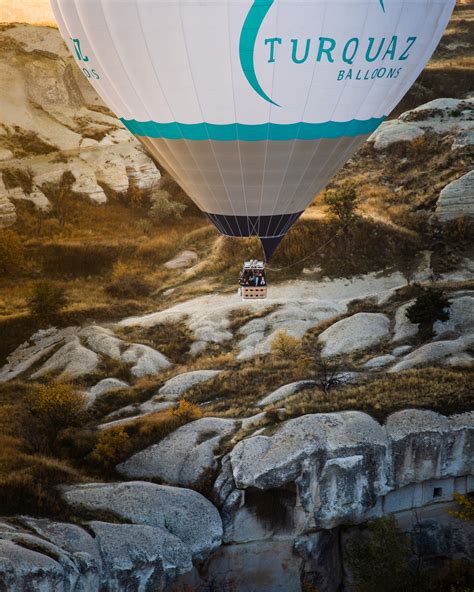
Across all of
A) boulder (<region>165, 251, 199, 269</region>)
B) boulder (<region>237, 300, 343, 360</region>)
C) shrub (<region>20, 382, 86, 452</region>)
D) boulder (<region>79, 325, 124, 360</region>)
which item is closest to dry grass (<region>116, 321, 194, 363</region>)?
boulder (<region>79, 325, 124, 360</region>)

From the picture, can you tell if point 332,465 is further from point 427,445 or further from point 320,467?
point 427,445

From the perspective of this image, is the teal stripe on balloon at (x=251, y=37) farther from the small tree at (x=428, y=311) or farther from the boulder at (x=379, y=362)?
the small tree at (x=428, y=311)

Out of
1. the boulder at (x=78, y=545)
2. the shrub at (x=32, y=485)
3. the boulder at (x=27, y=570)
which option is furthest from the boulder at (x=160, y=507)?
the boulder at (x=27, y=570)

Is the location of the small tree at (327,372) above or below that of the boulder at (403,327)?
below

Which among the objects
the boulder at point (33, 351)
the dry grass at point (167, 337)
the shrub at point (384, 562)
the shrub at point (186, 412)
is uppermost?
the shrub at point (186, 412)

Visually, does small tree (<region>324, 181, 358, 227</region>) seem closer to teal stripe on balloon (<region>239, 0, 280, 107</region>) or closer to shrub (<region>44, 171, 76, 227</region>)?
shrub (<region>44, 171, 76, 227</region>)

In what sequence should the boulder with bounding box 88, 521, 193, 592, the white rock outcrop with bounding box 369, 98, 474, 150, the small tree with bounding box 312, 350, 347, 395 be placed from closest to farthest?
the boulder with bounding box 88, 521, 193, 592
the small tree with bounding box 312, 350, 347, 395
the white rock outcrop with bounding box 369, 98, 474, 150
